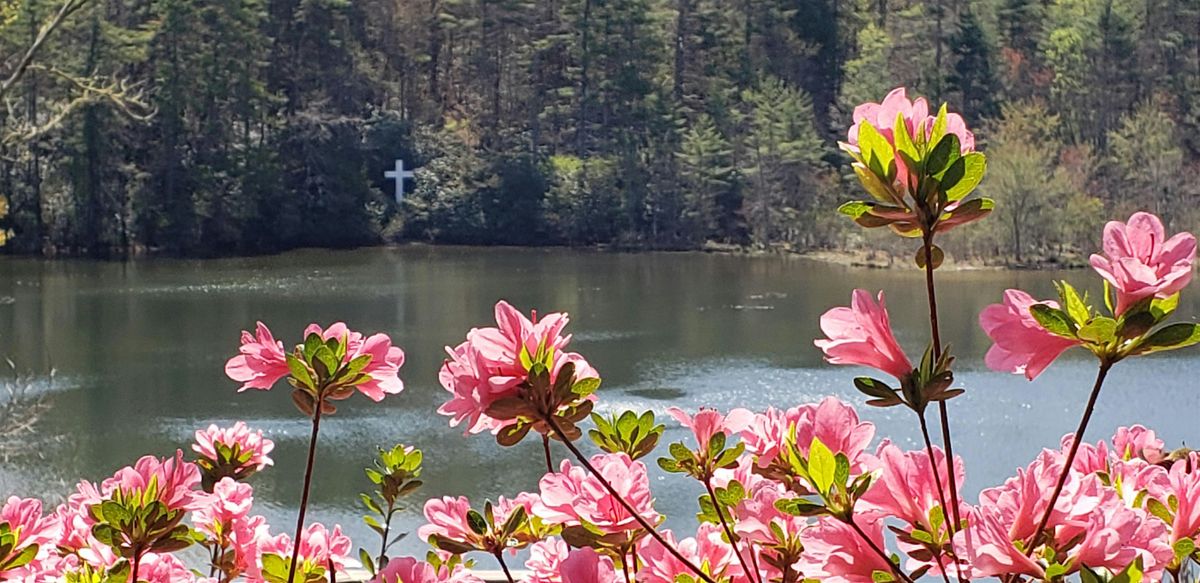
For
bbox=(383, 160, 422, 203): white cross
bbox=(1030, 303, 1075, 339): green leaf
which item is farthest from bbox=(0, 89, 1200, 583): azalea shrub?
bbox=(383, 160, 422, 203): white cross

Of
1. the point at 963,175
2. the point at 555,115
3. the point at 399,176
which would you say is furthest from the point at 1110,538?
Answer: the point at 555,115

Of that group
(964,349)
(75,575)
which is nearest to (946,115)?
A: (75,575)

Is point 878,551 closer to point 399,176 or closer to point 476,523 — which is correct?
point 476,523

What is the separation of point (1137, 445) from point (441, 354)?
457 inches

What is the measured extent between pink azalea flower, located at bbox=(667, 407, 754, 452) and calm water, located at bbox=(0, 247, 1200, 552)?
5.47 m

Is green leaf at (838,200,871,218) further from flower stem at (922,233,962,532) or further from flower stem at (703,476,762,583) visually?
flower stem at (703,476,762,583)

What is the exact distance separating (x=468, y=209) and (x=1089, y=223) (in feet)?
34.2

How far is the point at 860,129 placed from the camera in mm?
426

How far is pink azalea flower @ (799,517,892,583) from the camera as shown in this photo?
1.53 feet

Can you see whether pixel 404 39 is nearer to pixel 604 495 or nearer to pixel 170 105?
pixel 170 105

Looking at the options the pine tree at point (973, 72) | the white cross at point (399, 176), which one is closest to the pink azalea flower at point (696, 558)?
the white cross at point (399, 176)

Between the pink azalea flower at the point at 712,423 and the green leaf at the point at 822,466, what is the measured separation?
14 centimetres

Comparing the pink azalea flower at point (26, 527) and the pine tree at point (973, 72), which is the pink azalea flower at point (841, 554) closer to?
the pink azalea flower at point (26, 527)

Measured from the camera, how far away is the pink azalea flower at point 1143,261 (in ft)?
1.31
